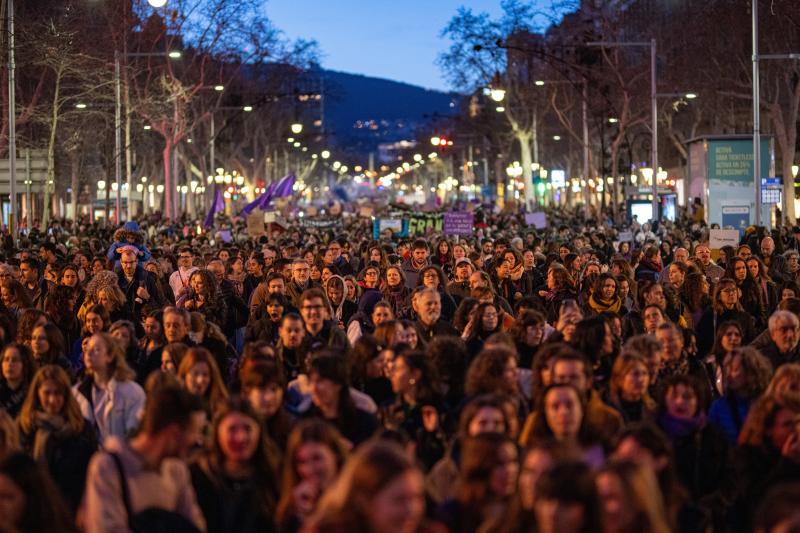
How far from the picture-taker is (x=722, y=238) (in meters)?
25.2

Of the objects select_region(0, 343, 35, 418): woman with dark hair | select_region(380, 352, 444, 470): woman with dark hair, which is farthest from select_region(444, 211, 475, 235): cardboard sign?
select_region(380, 352, 444, 470): woman with dark hair

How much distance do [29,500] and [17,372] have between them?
11.6ft

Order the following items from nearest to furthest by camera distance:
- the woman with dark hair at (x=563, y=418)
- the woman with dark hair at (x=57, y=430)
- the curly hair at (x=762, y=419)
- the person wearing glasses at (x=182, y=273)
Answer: the woman with dark hair at (x=563, y=418), the curly hair at (x=762, y=419), the woman with dark hair at (x=57, y=430), the person wearing glasses at (x=182, y=273)

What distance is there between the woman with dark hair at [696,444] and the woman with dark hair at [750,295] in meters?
6.04

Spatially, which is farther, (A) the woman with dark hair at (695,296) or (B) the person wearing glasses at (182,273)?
(B) the person wearing glasses at (182,273)

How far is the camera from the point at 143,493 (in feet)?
19.4

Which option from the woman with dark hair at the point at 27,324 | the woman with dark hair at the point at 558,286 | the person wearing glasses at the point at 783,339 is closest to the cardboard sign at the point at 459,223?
the woman with dark hair at the point at 558,286

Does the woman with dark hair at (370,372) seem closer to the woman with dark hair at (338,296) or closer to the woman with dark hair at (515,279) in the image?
the woman with dark hair at (338,296)

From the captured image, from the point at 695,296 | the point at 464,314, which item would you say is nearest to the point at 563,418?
the point at 464,314

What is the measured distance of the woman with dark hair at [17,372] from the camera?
9070mm

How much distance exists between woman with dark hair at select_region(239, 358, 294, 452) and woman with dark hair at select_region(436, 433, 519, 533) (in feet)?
5.62

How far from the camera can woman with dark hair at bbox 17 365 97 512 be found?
24.8ft

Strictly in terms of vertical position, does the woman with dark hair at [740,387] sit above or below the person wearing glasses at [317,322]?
below

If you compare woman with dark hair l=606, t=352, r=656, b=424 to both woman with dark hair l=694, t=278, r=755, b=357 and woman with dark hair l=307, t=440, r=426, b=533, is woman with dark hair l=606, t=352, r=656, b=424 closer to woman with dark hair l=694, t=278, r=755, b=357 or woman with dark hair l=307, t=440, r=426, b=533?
woman with dark hair l=307, t=440, r=426, b=533
